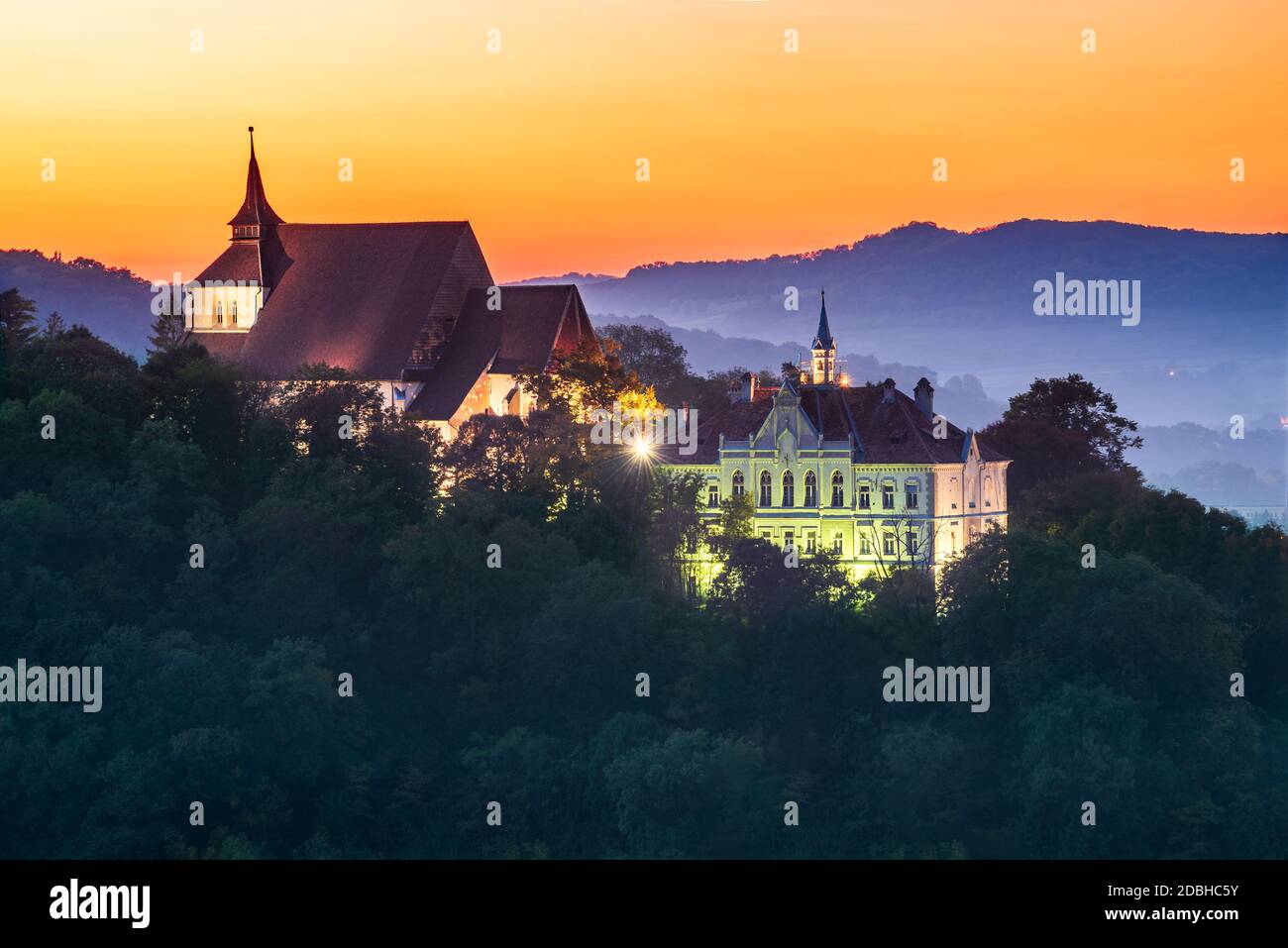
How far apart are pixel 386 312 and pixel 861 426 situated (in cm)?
2193

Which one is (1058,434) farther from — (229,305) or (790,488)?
(229,305)

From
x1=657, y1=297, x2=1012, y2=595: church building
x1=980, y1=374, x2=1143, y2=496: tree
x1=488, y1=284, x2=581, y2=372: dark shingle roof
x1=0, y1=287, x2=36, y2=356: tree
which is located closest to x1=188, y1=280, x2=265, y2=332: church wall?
x1=0, y1=287, x2=36, y2=356: tree

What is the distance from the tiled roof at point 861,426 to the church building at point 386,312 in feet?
21.1

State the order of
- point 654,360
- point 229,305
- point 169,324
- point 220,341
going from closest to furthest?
1. point 220,341
2. point 229,305
3. point 169,324
4. point 654,360

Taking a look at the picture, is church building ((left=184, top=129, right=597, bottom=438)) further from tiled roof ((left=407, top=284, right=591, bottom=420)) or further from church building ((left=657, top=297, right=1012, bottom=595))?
church building ((left=657, top=297, right=1012, bottom=595))

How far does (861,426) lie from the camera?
9125 cm

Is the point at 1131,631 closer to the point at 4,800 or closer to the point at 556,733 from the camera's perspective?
the point at 556,733

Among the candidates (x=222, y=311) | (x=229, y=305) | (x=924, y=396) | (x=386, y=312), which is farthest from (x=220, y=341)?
(x=924, y=396)

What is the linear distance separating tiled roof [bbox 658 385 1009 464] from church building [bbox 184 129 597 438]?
6425mm

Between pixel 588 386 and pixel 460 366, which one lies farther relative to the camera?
pixel 460 366

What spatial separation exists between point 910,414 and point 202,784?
36.6m

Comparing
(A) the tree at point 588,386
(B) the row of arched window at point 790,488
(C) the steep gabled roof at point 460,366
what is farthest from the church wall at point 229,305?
(B) the row of arched window at point 790,488
